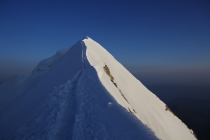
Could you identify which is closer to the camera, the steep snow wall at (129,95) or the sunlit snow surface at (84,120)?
the sunlit snow surface at (84,120)

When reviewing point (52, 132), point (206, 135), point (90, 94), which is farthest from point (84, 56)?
point (206, 135)

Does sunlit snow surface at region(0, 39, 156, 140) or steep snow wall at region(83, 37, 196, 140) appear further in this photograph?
steep snow wall at region(83, 37, 196, 140)

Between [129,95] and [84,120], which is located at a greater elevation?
[84,120]

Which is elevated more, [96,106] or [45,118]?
[45,118]

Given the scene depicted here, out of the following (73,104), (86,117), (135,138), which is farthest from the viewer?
(73,104)

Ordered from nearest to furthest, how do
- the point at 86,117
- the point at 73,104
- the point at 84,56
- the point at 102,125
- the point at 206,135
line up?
the point at 102,125 < the point at 86,117 < the point at 73,104 < the point at 84,56 < the point at 206,135

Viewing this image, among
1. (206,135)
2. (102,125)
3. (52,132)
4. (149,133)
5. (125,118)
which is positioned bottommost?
(206,135)

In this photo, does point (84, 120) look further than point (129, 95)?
No

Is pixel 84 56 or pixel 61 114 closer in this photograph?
pixel 61 114

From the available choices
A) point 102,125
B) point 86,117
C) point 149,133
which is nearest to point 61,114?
point 86,117

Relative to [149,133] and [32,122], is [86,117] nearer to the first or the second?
[149,133]
